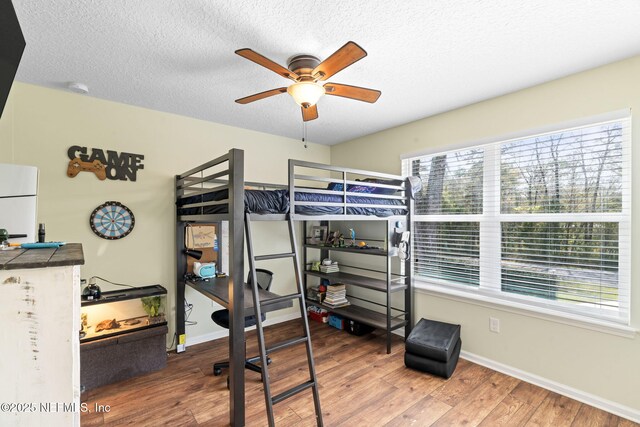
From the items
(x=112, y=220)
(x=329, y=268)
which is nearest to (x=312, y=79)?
(x=112, y=220)

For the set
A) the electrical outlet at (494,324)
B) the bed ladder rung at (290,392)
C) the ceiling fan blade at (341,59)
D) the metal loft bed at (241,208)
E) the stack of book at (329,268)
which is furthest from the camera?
the stack of book at (329,268)

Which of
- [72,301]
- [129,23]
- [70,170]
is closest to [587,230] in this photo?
[72,301]

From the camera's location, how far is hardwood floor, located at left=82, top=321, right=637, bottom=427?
2072mm

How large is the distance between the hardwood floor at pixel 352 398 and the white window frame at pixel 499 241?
63 centimetres

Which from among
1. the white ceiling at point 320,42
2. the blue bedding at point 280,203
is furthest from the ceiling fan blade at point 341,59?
the blue bedding at point 280,203

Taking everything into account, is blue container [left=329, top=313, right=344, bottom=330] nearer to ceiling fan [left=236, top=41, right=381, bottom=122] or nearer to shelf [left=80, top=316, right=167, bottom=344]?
shelf [left=80, top=316, right=167, bottom=344]

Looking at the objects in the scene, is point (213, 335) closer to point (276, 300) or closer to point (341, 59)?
point (276, 300)

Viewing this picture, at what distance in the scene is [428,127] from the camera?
10.8 feet

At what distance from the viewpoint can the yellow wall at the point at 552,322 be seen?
2092 millimetres

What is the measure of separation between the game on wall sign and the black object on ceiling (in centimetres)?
191

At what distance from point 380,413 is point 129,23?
3012mm

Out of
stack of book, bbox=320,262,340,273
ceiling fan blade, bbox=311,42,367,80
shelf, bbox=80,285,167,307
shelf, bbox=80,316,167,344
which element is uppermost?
ceiling fan blade, bbox=311,42,367,80

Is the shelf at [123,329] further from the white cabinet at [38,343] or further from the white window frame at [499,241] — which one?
the white window frame at [499,241]

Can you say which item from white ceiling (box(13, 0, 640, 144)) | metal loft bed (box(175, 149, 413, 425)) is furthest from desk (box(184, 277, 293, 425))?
white ceiling (box(13, 0, 640, 144))
